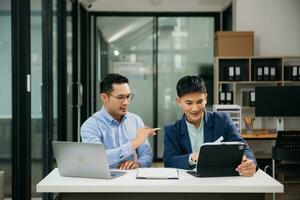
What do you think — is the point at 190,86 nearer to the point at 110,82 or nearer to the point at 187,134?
the point at 187,134

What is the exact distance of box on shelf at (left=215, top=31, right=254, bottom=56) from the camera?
5529mm

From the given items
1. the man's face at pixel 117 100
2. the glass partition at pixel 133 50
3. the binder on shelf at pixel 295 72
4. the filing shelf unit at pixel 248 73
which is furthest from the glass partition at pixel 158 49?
the man's face at pixel 117 100

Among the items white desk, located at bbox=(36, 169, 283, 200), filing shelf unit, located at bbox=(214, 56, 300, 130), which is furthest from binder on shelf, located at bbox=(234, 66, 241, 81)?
white desk, located at bbox=(36, 169, 283, 200)

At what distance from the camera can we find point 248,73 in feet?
18.5

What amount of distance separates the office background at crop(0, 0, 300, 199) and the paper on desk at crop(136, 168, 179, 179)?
1.34 meters

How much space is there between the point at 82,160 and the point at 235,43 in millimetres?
3898

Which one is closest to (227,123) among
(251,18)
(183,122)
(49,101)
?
(183,122)

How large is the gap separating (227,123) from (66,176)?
105 centimetres

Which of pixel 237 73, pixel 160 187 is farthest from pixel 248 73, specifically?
pixel 160 187

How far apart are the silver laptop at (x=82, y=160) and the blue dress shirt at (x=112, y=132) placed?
1.62 feet

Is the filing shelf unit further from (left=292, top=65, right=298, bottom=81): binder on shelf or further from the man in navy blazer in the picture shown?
the man in navy blazer

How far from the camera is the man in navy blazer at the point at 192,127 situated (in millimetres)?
2521

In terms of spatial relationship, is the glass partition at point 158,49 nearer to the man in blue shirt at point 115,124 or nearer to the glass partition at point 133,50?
the glass partition at point 133,50

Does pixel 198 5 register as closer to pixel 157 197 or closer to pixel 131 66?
pixel 131 66
